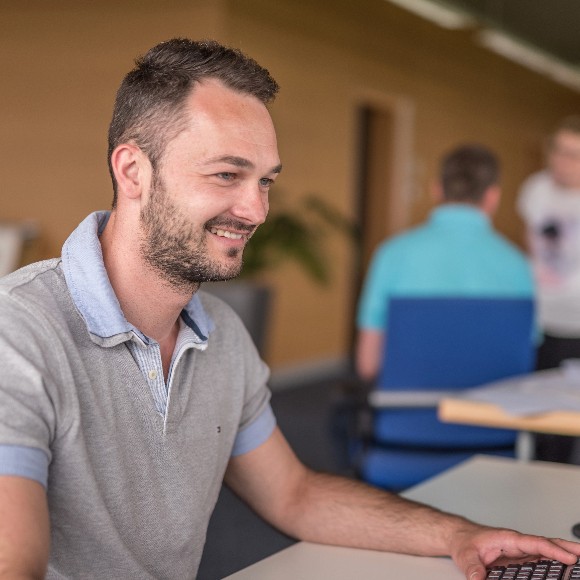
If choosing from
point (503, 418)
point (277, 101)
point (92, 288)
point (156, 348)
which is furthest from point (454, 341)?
point (277, 101)

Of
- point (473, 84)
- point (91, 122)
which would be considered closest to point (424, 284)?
point (91, 122)

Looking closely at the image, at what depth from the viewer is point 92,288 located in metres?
1.25

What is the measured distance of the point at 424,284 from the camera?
121 inches

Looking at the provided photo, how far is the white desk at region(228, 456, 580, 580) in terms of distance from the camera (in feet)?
4.29

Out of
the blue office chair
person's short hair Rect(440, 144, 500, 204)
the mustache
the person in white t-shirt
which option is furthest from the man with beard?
the person in white t-shirt

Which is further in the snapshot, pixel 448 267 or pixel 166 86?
pixel 448 267

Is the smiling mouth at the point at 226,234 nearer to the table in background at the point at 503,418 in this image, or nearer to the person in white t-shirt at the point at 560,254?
the table in background at the point at 503,418

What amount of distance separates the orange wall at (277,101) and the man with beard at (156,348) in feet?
15.0

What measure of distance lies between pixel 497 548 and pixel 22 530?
68 centimetres

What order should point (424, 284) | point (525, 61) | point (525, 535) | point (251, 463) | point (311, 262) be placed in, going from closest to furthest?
point (525, 535) < point (251, 463) < point (424, 284) < point (311, 262) < point (525, 61)

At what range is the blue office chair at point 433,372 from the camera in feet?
9.05

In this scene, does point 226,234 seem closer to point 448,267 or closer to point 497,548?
point 497,548

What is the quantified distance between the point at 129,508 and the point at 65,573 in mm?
117

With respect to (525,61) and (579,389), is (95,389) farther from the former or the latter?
(525,61)
